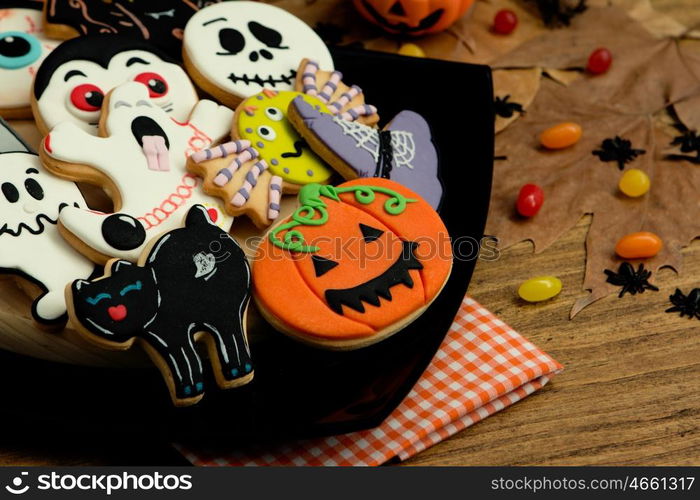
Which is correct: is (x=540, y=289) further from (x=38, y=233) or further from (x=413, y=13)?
(x=38, y=233)

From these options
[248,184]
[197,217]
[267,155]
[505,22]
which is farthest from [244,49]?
[505,22]

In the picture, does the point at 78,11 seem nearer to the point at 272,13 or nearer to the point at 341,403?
the point at 272,13

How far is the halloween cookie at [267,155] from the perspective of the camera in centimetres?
227

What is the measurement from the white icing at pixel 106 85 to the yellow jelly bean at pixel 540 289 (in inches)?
40.4

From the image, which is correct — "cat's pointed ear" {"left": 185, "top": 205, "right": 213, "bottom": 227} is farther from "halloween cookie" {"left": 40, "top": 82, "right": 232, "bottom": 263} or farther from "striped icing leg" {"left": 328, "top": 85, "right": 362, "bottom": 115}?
"striped icing leg" {"left": 328, "top": 85, "right": 362, "bottom": 115}

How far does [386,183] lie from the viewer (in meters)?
2.31

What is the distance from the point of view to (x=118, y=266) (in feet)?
6.55

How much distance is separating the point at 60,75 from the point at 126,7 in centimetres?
41

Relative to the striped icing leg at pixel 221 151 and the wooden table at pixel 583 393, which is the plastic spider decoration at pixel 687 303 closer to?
the wooden table at pixel 583 393

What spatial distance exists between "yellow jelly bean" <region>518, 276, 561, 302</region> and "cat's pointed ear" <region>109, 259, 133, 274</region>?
3.56ft

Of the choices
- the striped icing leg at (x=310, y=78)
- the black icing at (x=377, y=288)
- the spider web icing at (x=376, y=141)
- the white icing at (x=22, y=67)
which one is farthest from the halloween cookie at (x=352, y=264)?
the white icing at (x=22, y=67)

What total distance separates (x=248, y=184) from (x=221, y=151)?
109 millimetres

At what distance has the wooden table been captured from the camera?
7.25ft

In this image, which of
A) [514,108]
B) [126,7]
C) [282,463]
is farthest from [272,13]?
[282,463]
